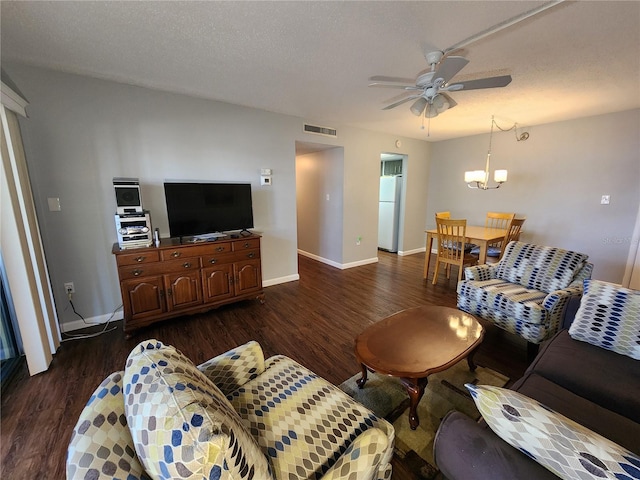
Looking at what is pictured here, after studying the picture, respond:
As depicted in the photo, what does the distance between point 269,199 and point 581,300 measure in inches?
128

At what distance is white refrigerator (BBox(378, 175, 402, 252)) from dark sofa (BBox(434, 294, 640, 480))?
401 cm

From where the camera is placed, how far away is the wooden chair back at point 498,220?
436cm

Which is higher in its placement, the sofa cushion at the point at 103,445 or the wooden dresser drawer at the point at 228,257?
the sofa cushion at the point at 103,445

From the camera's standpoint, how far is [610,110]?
11.6 ft

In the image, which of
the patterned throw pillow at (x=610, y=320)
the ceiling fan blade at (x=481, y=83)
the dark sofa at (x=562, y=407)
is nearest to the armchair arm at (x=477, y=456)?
the dark sofa at (x=562, y=407)

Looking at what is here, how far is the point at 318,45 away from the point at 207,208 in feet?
6.48

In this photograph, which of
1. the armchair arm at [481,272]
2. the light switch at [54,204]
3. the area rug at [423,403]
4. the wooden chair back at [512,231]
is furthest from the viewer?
the wooden chair back at [512,231]

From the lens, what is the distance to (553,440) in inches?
29.2

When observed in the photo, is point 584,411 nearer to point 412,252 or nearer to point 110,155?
point 110,155

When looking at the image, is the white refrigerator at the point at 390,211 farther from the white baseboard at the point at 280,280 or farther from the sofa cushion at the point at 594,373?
the sofa cushion at the point at 594,373

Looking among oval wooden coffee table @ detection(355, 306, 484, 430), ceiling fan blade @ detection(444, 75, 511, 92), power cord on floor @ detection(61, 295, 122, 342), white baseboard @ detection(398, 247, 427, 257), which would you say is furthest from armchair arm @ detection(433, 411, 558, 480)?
white baseboard @ detection(398, 247, 427, 257)

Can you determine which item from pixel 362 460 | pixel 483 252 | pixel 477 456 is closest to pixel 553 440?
pixel 477 456

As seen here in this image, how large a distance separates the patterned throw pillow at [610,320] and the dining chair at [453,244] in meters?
1.93

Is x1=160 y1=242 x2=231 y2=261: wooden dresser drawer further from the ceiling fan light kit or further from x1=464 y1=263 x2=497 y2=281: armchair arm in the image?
the ceiling fan light kit
